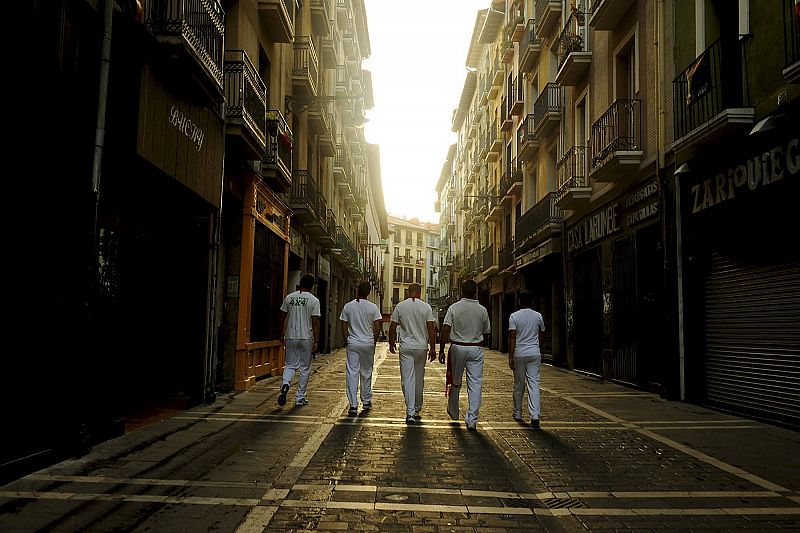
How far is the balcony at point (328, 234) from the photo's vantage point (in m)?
24.8

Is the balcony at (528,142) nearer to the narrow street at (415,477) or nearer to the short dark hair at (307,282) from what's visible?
the short dark hair at (307,282)

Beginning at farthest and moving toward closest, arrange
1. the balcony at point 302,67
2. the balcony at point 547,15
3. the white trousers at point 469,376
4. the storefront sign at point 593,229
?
the balcony at point 547,15 → the balcony at point 302,67 → the storefront sign at point 593,229 → the white trousers at point 469,376

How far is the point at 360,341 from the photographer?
976cm

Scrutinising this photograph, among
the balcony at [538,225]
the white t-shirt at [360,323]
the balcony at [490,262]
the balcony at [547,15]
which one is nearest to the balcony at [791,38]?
the white t-shirt at [360,323]

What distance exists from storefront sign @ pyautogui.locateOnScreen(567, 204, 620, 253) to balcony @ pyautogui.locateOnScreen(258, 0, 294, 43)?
8.45 meters

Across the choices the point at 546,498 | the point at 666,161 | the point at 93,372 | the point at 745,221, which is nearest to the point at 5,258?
the point at 93,372

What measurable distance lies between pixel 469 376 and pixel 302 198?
11984 millimetres

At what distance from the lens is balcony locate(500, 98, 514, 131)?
31.8 meters

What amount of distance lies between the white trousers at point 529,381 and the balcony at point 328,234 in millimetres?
15663

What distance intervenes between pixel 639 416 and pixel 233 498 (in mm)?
6790

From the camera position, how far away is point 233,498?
196 inches

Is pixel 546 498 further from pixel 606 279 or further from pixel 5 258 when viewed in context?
pixel 606 279

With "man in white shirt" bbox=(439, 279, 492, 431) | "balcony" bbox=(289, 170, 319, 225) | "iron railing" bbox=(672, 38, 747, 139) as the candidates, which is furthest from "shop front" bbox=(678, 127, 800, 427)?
"balcony" bbox=(289, 170, 319, 225)

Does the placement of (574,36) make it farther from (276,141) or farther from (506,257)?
(506,257)
